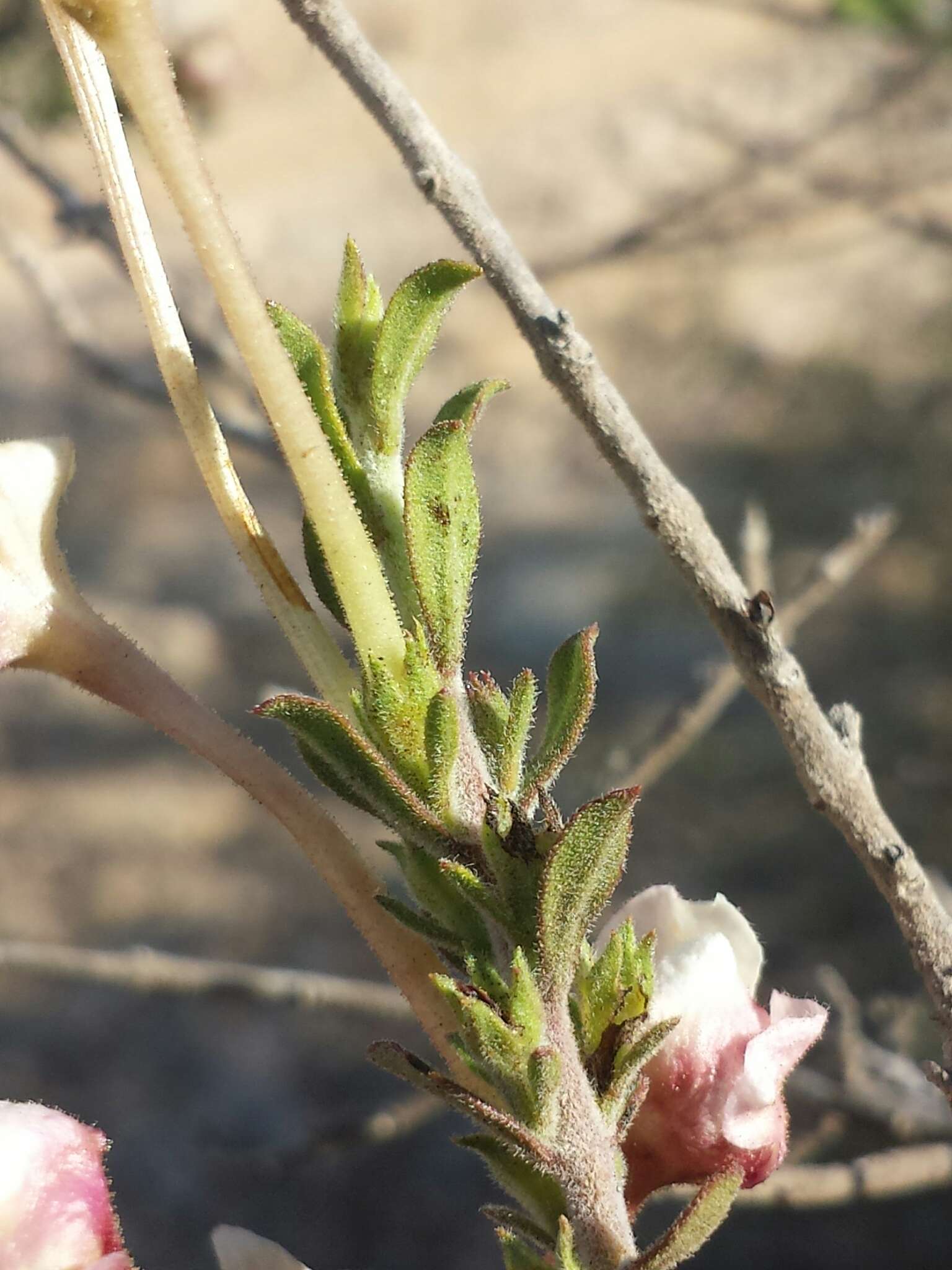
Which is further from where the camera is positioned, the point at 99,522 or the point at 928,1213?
the point at 99,522

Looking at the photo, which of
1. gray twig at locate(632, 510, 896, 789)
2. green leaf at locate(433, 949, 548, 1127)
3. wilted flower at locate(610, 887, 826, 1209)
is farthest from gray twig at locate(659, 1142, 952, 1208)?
green leaf at locate(433, 949, 548, 1127)

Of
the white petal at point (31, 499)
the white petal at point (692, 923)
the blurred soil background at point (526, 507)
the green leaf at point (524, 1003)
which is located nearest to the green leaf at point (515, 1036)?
the green leaf at point (524, 1003)

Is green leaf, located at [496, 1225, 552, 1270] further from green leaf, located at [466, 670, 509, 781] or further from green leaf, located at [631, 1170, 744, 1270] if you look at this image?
green leaf, located at [466, 670, 509, 781]

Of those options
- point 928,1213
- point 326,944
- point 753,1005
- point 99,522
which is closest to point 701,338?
point 99,522

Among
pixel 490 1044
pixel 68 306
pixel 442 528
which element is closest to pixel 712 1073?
pixel 490 1044

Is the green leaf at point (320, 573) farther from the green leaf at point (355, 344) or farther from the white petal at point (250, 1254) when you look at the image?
the white petal at point (250, 1254)

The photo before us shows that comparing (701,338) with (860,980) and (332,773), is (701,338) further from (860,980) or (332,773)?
(332,773)

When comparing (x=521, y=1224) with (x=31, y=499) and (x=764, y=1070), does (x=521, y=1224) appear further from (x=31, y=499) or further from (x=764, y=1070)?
(x=31, y=499)

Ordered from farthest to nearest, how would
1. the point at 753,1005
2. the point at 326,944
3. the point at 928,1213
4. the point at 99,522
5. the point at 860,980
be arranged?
1. the point at 99,522
2. the point at 326,944
3. the point at 860,980
4. the point at 928,1213
5. the point at 753,1005
